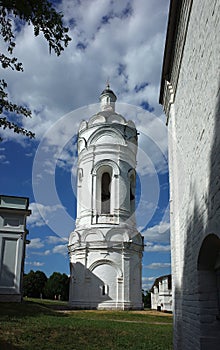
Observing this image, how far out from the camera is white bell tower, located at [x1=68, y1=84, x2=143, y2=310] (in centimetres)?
2392

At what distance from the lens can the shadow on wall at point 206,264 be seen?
4239 millimetres

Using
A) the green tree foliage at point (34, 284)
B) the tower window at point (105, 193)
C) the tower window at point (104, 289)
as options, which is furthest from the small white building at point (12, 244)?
the green tree foliage at point (34, 284)

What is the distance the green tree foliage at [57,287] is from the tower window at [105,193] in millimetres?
20798

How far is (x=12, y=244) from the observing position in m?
19.8

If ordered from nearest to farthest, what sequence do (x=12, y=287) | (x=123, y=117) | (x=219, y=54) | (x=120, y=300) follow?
(x=219, y=54) < (x=12, y=287) < (x=120, y=300) < (x=123, y=117)

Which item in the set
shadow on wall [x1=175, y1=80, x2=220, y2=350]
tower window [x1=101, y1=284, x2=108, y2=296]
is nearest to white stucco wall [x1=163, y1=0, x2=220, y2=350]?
shadow on wall [x1=175, y1=80, x2=220, y2=350]

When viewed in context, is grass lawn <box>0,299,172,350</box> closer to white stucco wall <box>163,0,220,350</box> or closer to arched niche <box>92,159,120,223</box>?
white stucco wall <box>163,0,220,350</box>

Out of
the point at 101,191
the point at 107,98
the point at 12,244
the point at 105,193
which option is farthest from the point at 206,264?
the point at 107,98

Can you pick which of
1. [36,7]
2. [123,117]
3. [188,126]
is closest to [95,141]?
[123,117]

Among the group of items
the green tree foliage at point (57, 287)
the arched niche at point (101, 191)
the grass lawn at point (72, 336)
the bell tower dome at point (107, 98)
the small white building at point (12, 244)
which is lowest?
the grass lawn at point (72, 336)

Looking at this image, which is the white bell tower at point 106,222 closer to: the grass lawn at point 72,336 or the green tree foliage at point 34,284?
the grass lawn at point 72,336

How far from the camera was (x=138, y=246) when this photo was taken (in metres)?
25.8

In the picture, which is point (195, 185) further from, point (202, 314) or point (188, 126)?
point (202, 314)

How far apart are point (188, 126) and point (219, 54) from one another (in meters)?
2.17
